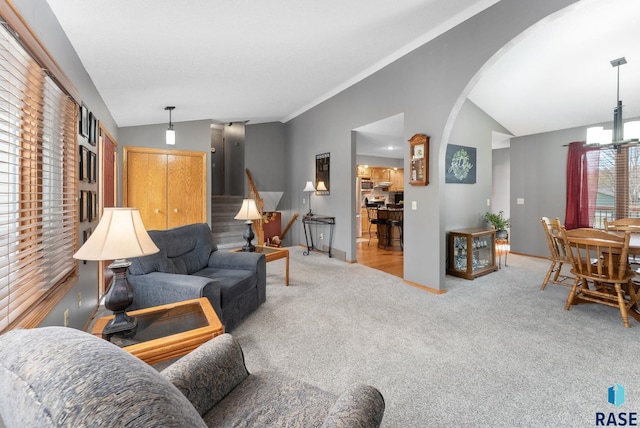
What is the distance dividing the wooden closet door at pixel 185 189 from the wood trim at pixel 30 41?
10.9 feet

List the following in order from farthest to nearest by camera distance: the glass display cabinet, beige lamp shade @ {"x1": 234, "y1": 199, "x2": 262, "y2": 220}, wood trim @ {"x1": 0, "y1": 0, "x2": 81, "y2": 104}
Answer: the glass display cabinet < beige lamp shade @ {"x1": 234, "y1": 199, "x2": 262, "y2": 220} < wood trim @ {"x1": 0, "y1": 0, "x2": 81, "y2": 104}

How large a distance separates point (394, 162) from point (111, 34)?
8.69 m

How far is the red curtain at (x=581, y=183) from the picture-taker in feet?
16.5

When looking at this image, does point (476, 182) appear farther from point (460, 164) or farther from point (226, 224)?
point (226, 224)

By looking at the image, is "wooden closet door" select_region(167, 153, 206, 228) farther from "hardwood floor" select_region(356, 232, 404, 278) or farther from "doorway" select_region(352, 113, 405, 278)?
"hardwood floor" select_region(356, 232, 404, 278)

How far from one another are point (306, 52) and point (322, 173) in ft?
8.81

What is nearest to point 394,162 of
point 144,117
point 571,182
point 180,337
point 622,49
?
point 571,182

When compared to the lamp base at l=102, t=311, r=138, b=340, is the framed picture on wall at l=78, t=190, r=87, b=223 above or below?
above

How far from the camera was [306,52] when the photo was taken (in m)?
3.54

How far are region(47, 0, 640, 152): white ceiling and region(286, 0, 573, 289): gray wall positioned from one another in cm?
13

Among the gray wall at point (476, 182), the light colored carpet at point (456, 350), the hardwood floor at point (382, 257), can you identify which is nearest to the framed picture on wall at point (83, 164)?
the light colored carpet at point (456, 350)

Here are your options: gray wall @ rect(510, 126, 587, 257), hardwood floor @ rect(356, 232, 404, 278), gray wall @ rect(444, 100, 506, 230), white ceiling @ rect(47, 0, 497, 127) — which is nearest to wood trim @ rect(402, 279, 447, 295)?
hardwood floor @ rect(356, 232, 404, 278)

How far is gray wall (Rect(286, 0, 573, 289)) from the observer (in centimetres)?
297

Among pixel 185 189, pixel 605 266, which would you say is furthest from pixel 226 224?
pixel 605 266
